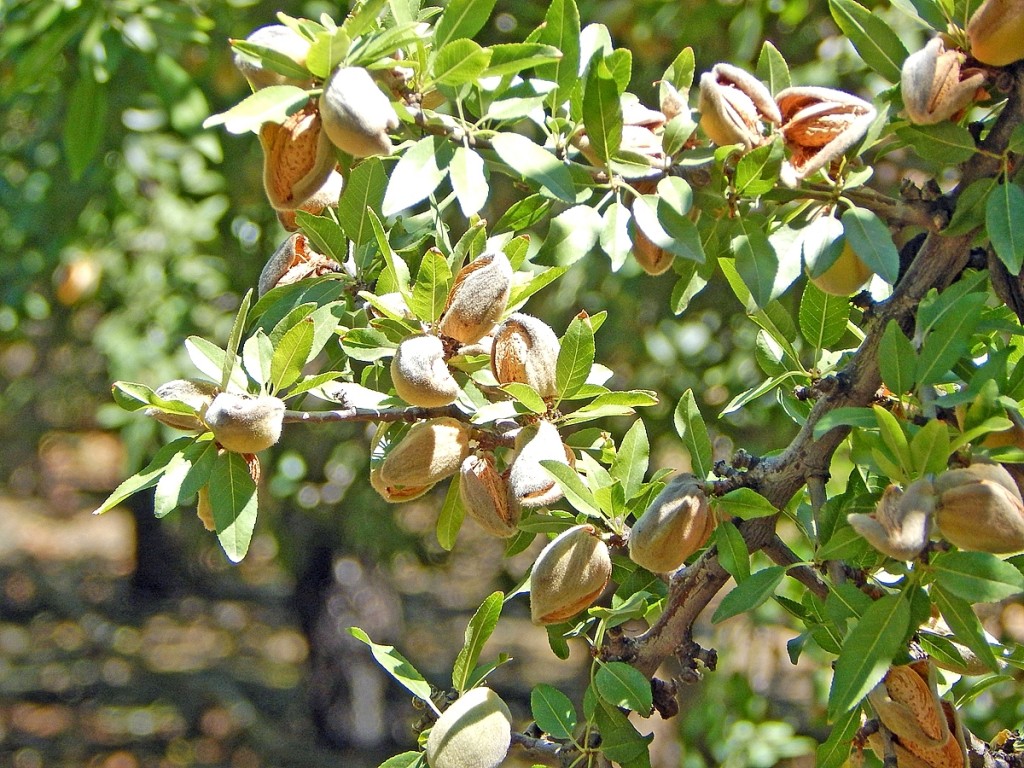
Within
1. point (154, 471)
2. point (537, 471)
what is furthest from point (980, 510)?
point (154, 471)

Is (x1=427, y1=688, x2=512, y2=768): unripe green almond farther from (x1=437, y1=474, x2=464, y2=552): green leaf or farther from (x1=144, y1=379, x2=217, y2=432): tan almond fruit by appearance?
(x1=144, y1=379, x2=217, y2=432): tan almond fruit


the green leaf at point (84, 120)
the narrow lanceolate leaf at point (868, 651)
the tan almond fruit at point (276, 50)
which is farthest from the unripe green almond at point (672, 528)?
the green leaf at point (84, 120)

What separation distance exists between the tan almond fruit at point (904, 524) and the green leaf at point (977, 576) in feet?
0.10

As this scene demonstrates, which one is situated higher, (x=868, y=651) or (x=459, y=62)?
(x=459, y=62)

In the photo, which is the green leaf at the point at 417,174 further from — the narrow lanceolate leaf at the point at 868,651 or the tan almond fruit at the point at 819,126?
the narrow lanceolate leaf at the point at 868,651

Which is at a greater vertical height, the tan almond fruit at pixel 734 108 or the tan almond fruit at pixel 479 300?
the tan almond fruit at pixel 734 108

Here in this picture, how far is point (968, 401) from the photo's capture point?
562 millimetres

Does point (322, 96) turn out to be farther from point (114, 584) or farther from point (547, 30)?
point (114, 584)

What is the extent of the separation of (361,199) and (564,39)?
0.16 meters

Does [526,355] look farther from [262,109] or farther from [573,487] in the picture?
[262,109]

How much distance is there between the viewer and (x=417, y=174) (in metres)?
0.63

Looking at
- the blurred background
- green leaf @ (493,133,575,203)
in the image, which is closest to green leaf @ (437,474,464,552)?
green leaf @ (493,133,575,203)

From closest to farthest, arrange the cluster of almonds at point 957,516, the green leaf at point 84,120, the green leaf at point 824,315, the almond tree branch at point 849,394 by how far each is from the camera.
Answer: the cluster of almonds at point 957,516 → the almond tree branch at point 849,394 → the green leaf at point 824,315 → the green leaf at point 84,120

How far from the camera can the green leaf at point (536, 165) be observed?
0.63m
